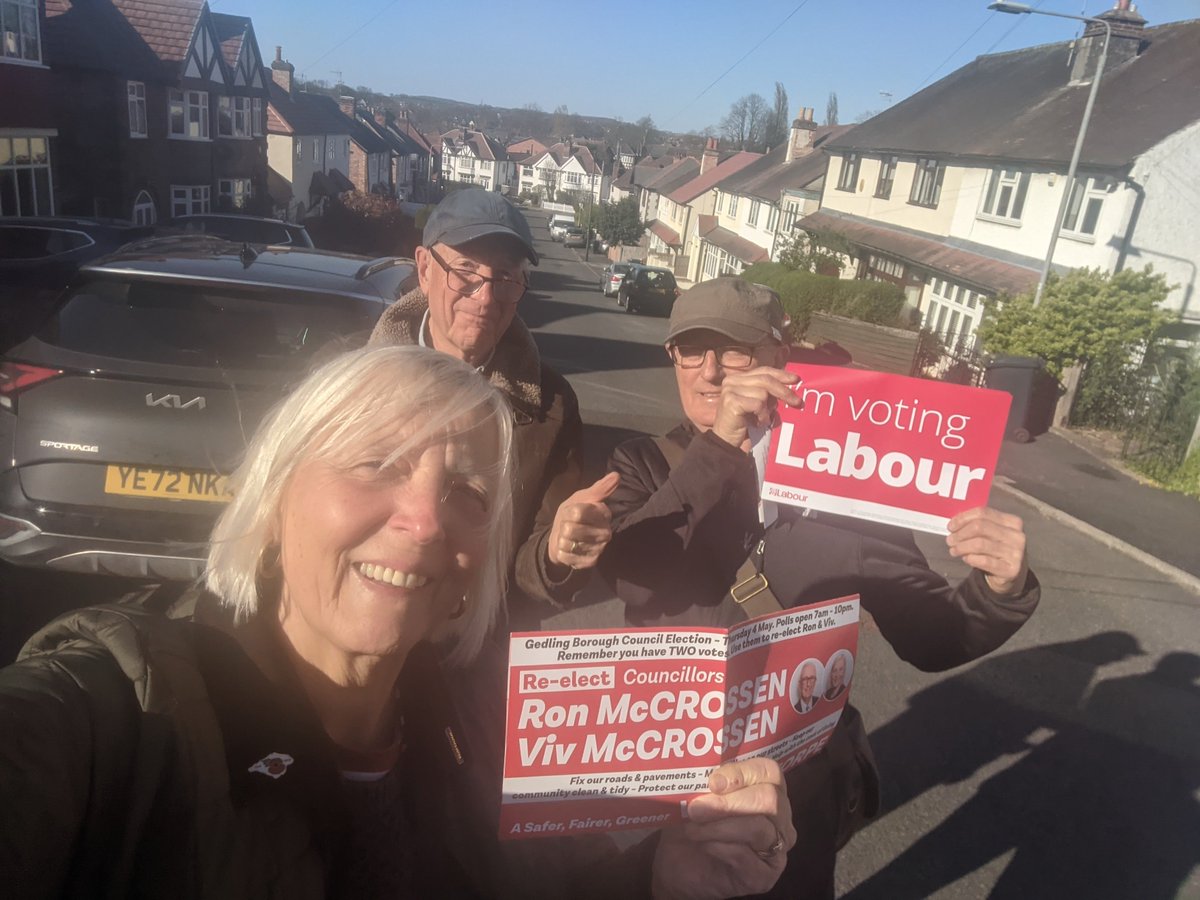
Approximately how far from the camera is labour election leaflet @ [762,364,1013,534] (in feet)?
6.75

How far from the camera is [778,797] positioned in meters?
1.47

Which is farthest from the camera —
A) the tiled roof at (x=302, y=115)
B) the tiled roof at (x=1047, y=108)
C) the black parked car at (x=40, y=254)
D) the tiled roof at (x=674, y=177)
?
the tiled roof at (x=674, y=177)

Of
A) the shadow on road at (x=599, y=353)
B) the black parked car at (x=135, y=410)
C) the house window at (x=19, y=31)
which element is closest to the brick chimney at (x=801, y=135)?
the shadow on road at (x=599, y=353)

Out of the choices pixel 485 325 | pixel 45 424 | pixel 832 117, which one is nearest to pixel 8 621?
pixel 45 424

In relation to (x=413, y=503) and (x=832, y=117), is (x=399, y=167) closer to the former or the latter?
(x=832, y=117)

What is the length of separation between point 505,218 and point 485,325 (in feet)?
1.40

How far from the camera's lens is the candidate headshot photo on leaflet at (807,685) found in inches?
66.9

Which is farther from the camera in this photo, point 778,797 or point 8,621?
point 8,621

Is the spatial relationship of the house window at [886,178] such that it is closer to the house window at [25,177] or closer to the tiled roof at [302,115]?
the house window at [25,177]

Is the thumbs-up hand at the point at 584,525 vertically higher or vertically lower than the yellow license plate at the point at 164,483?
higher

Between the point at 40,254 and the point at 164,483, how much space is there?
12.9 m

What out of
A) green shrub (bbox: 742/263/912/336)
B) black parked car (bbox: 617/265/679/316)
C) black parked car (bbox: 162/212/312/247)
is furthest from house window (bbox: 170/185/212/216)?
green shrub (bbox: 742/263/912/336)

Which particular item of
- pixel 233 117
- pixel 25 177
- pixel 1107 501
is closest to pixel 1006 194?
pixel 1107 501

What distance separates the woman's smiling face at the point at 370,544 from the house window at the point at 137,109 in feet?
98.9
